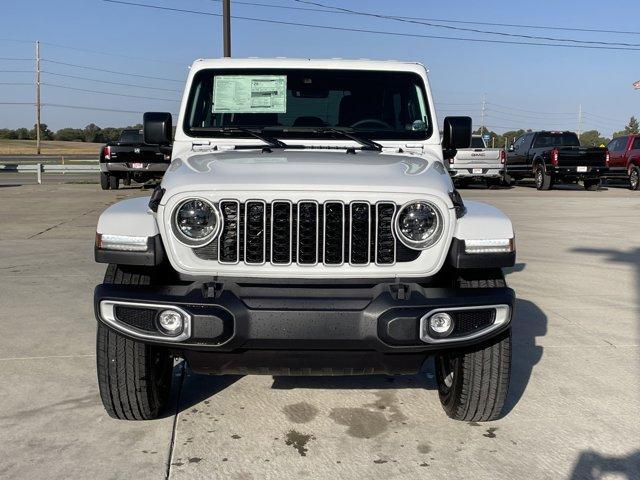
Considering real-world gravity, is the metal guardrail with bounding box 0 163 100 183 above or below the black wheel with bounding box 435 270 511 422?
above

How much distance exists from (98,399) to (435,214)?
216 cm

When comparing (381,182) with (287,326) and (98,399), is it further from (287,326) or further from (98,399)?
(98,399)

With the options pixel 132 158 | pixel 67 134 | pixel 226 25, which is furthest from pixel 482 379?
pixel 67 134

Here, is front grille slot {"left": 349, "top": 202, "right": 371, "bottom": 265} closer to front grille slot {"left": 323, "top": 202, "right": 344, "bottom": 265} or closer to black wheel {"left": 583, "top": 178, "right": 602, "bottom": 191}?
front grille slot {"left": 323, "top": 202, "right": 344, "bottom": 265}

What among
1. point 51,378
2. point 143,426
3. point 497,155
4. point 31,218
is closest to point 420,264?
point 143,426

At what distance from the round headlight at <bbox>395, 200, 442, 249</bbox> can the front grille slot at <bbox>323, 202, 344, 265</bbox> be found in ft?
0.84

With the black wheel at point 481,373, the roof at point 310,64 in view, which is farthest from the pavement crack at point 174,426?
the roof at point 310,64

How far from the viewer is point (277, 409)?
386 centimetres

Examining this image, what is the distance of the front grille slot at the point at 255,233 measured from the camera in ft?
10.2

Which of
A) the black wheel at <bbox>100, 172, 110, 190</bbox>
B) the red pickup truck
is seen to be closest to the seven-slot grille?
the black wheel at <bbox>100, 172, 110, 190</bbox>

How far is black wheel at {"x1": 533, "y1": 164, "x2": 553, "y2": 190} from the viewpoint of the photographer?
2125 cm

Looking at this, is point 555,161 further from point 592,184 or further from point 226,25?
point 226,25

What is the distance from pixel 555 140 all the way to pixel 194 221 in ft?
68.7

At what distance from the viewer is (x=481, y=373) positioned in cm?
343
